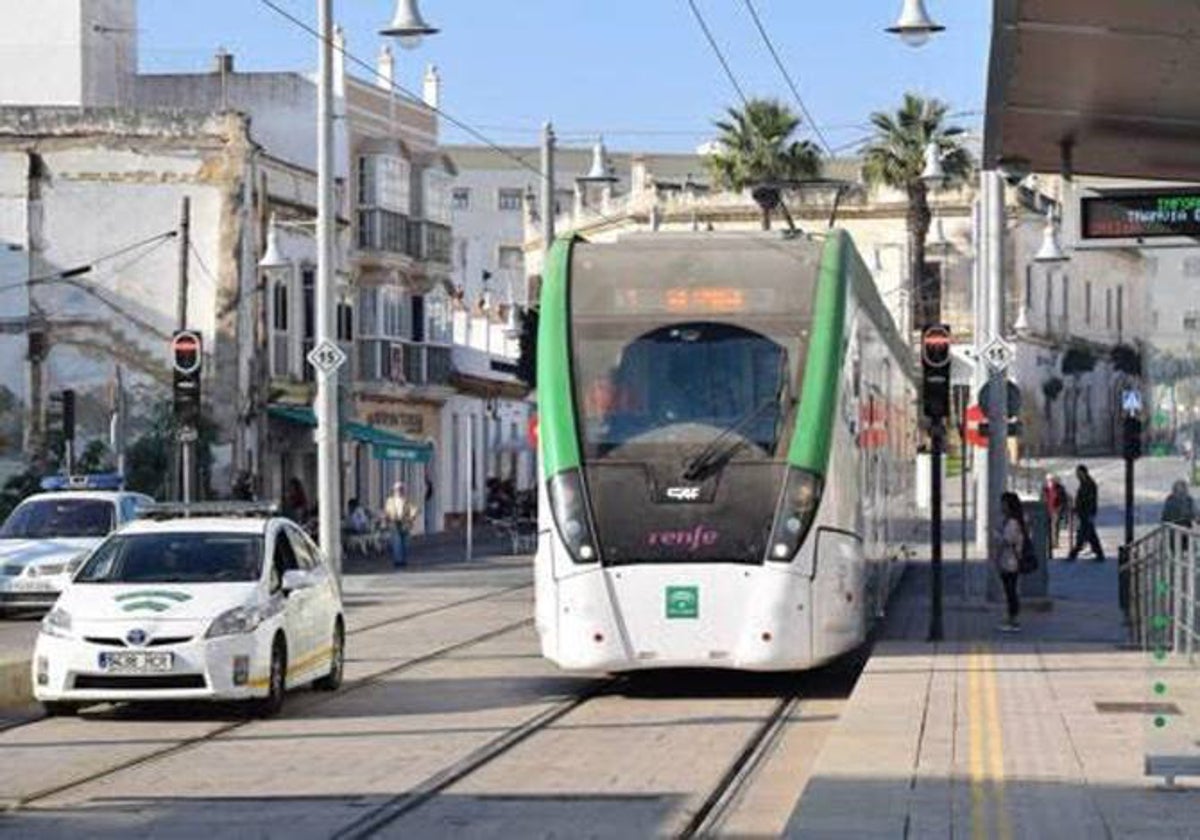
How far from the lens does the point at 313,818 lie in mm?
13383

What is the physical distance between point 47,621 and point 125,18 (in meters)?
48.5

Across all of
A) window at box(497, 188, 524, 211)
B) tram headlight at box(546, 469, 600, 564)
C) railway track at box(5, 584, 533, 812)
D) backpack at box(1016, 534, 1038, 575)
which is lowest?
railway track at box(5, 584, 533, 812)

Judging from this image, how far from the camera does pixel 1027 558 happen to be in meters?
29.5

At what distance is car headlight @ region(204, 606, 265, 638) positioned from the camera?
728 inches

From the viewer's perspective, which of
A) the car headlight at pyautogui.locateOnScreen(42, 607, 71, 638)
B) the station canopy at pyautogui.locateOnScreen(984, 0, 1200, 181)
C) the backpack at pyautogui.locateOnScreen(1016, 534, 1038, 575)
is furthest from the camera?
the backpack at pyautogui.locateOnScreen(1016, 534, 1038, 575)

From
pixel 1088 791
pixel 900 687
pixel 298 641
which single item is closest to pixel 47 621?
pixel 298 641

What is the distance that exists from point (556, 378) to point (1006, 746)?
5927mm

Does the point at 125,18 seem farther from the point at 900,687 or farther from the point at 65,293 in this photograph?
the point at 900,687

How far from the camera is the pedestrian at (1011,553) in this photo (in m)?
27.7

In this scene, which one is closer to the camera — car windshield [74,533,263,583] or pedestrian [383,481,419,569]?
car windshield [74,533,263,583]

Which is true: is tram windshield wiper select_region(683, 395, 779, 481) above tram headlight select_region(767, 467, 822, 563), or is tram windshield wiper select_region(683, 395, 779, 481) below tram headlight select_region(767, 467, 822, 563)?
above

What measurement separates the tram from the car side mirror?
198cm

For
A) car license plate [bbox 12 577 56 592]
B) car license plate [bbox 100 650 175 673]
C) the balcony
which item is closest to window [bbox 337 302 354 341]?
the balcony

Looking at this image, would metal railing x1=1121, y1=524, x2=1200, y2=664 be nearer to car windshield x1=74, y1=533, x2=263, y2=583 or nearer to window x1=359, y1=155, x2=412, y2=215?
car windshield x1=74, y1=533, x2=263, y2=583
